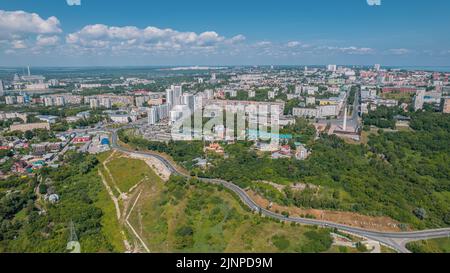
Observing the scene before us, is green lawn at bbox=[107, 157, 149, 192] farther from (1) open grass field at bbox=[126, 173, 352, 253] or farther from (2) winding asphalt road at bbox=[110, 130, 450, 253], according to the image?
(2) winding asphalt road at bbox=[110, 130, 450, 253]

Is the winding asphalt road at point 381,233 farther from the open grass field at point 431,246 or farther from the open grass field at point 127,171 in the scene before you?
the open grass field at point 127,171

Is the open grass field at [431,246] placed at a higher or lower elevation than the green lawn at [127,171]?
lower

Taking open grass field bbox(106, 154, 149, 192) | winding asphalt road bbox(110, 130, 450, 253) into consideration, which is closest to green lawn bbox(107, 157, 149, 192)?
open grass field bbox(106, 154, 149, 192)

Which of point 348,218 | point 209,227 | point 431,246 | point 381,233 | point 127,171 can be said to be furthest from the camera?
point 127,171

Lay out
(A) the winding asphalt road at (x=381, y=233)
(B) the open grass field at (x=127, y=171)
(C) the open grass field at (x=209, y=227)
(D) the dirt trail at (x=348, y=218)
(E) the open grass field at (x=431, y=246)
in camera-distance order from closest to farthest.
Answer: (E) the open grass field at (x=431, y=246)
(C) the open grass field at (x=209, y=227)
(A) the winding asphalt road at (x=381, y=233)
(D) the dirt trail at (x=348, y=218)
(B) the open grass field at (x=127, y=171)

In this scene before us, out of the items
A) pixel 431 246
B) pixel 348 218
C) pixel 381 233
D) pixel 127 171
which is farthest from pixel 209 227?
pixel 127 171

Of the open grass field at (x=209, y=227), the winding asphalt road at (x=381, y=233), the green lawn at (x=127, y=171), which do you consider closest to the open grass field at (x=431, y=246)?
the winding asphalt road at (x=381, y=233)

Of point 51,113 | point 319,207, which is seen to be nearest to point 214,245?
point 319,207

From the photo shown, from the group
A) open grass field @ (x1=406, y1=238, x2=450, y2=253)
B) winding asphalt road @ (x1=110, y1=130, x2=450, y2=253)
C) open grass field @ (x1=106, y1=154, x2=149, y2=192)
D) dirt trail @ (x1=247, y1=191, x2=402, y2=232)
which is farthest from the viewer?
open grass field @ (x1=106, y1=154, x2=149, y2=192)

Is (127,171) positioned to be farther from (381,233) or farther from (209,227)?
(381,233)

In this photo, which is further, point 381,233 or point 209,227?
point 209,227

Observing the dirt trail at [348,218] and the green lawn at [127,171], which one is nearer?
the dirt trail at [348,218]

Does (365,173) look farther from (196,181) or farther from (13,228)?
(13,228)

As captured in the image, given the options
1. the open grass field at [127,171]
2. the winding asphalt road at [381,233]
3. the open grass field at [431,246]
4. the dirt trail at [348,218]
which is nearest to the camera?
the open grass field at [431,246]
